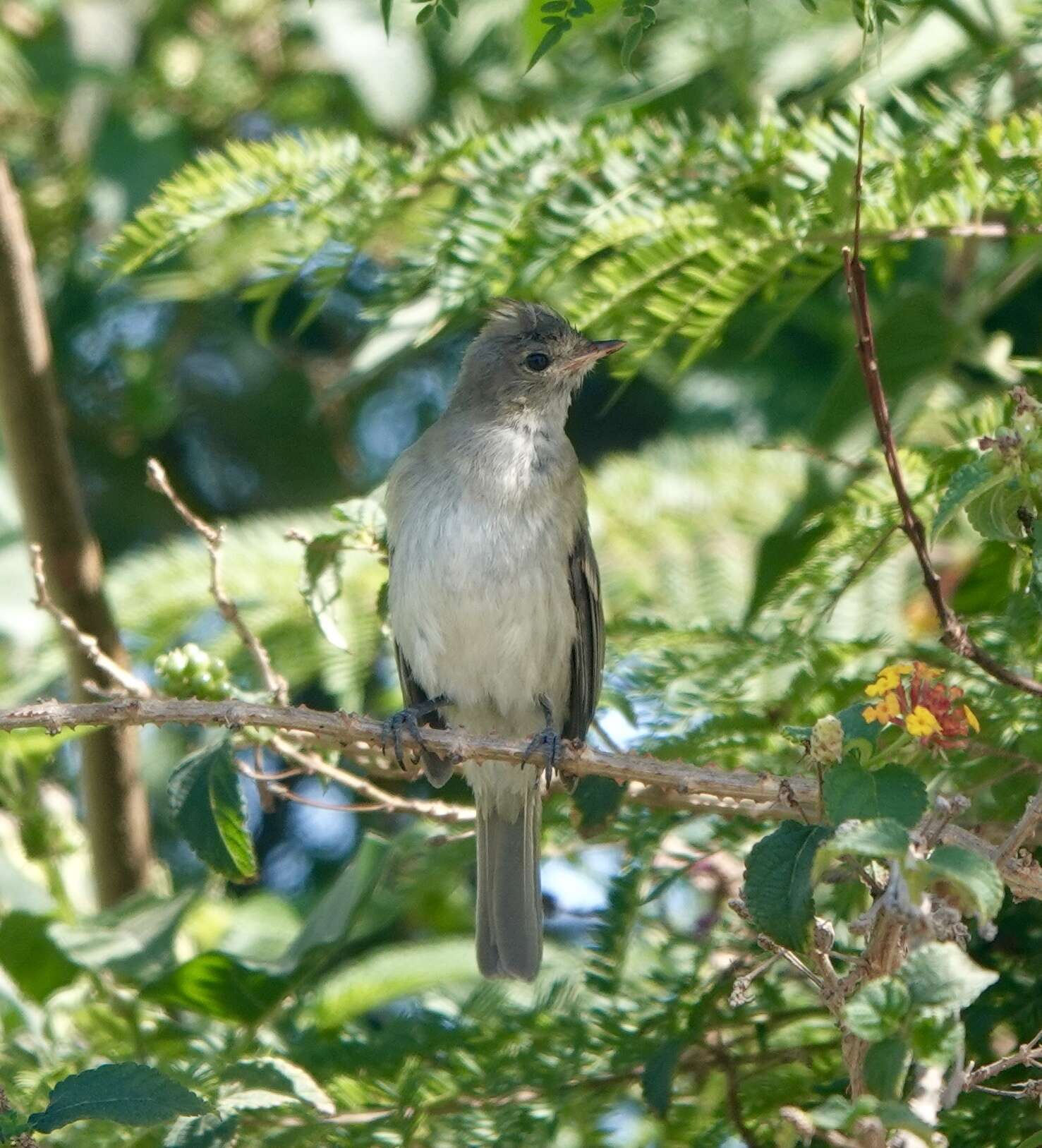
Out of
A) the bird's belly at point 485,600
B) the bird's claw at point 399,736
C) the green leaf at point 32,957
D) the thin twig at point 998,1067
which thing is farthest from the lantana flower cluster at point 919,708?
the green leaf at point 32,957

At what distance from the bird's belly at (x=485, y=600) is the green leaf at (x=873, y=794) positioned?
1.78 metres

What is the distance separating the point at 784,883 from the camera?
2.04 metres

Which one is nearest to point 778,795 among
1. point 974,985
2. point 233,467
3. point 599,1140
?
point 974,985

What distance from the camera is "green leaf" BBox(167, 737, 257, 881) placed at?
2678mm

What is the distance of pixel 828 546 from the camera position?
3.22 meters

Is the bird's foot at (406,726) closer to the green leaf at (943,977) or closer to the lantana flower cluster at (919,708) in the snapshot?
the lantana flower cluster at (919,708)

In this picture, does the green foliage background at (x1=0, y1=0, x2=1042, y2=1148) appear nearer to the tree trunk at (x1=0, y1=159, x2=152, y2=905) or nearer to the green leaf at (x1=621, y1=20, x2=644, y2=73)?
the green leaf at (x1=621, y1=20, x2=644, y2=73)

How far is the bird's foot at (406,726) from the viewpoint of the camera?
2889 millimetres

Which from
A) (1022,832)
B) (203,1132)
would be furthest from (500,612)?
(1022,832)

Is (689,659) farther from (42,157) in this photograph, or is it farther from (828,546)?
(42,157)

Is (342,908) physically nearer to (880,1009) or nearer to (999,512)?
(999,512)

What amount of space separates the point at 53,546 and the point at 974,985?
278 centimetres

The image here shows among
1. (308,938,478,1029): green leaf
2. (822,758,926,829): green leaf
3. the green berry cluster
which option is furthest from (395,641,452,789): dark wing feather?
(822,758,926,829): green leaf

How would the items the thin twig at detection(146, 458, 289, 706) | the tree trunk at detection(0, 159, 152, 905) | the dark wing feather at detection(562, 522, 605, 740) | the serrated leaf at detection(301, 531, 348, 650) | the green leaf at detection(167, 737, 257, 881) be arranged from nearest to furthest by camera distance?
the green leaf at detection(167, 737, 257, 881) → the thin twig at detection(146, 458, 289, 706) → the serrated leaf at detection(301, 531, 348, 650) → the dark wing feather at detection(562, 522, 605, 740) → the tree trunk at detection(0, 159, 152, 905)
